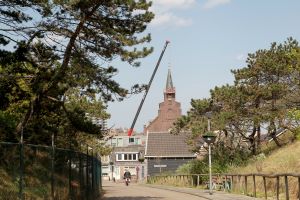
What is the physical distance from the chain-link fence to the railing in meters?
6.84

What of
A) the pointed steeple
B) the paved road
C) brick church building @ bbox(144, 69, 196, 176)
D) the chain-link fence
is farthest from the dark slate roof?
the chain-link fence

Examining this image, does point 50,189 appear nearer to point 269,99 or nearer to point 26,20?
point 26,20

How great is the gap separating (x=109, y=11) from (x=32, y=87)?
4195 mm

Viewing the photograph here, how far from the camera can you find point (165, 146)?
80.0 meters

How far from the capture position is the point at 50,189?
13117 mm

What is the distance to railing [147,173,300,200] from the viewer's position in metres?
20.4

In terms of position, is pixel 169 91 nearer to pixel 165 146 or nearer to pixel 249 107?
pixel 165 146

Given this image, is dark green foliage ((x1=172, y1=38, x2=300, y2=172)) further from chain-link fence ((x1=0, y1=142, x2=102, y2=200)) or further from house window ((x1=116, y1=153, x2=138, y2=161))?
house window ((x1=116, y1=153, x2=138, y2=161))

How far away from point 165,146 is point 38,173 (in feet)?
224

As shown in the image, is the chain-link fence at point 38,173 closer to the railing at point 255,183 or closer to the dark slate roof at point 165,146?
the railing at point 255,183

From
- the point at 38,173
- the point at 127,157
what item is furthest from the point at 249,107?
the point at 127,157

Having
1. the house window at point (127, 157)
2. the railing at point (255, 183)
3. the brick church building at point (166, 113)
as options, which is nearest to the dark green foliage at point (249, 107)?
the railing at point (255, 183)

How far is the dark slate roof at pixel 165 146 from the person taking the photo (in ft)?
257

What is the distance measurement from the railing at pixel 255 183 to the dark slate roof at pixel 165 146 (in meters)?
34.8
